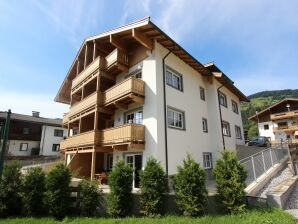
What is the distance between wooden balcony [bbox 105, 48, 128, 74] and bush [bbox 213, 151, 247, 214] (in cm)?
1037

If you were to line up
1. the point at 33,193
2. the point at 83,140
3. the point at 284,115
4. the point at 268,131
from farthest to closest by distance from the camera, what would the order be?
the point at 268,131 < the point at 284,115 < the point at 83,140 < the point at 33,193

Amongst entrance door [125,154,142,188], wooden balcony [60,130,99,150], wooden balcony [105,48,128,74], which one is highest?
wooden balcony [105,48,128,74]

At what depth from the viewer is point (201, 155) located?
1777cm

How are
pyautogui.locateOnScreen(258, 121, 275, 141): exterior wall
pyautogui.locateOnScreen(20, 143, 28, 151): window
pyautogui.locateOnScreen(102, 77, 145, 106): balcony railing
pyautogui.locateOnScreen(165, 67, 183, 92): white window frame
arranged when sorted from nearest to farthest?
pyautogui.locateOnScreen(102, 77, 145, 106): balcony railing < pyautogui.locateOnScreen(165, 67, 183, 92): white window frame < pyautogui.locateOnScreen(20, 143, 28, 151): window < pyautogui.locateOnScreen(258, 121, 275, 141): exterior wall

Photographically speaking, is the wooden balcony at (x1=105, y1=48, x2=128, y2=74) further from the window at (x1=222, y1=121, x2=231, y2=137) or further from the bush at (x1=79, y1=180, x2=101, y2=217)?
the window at (x1=222, y1=121, x2=231, y2=137)

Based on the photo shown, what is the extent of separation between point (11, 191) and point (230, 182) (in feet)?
32.2

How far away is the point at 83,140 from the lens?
1761 cm

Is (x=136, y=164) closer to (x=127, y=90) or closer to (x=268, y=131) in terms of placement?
(x=127, y=90)

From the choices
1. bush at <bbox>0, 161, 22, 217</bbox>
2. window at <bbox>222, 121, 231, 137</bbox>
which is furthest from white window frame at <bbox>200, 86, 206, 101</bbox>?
bush at <bbox>0, 161, 22, 217</bbox>

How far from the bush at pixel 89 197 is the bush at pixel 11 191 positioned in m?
2.83

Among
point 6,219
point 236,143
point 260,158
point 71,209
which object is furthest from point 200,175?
point 236,143

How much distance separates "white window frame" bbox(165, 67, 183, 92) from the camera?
16456 millimetres

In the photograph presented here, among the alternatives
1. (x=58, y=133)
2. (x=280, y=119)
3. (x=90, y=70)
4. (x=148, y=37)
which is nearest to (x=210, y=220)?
(x=148, y=37)

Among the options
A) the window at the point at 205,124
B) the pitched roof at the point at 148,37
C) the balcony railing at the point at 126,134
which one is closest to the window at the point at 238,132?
the pitched roof at the point at 148,37
